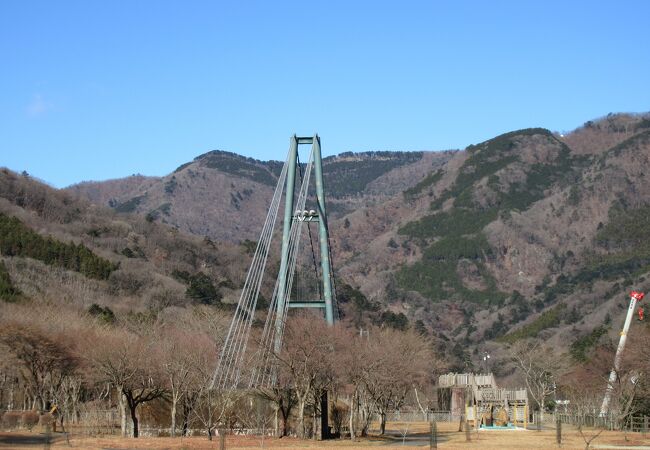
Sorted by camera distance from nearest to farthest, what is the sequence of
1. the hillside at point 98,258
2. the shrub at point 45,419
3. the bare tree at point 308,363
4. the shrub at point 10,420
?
the bare tree at point 308,363, the shrub at point 10,420, the shrub at point 45,419, the hillside at point 98,258

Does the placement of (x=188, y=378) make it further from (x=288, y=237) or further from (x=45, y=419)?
(x=288, y=237)

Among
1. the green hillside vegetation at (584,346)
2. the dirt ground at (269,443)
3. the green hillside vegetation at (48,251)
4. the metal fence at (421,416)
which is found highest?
the green hillside vegetation at (48,251)

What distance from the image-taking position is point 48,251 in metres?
127

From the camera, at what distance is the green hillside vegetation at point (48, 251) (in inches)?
4935

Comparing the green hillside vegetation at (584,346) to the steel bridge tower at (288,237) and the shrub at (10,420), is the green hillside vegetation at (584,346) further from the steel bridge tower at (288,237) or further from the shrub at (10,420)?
the shrub at (10,420)

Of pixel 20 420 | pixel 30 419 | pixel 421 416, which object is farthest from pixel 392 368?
pixel 421 416

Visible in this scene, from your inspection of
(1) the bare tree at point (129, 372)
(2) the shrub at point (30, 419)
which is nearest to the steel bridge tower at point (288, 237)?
(1) the bare tree at point (129, 372)

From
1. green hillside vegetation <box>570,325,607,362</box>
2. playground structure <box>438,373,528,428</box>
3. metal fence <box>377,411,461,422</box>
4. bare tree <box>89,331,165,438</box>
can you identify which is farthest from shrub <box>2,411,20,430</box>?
green hillside vegetation <box>570,325,607,362</box>

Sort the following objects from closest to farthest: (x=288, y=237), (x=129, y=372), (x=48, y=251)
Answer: (x=129, y=372) < (x=288, y=237) < (x=48, y=251)

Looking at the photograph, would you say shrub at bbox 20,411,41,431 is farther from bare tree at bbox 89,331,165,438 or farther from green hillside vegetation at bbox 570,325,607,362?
green hillside vegetation at bbox 570,325,607,362

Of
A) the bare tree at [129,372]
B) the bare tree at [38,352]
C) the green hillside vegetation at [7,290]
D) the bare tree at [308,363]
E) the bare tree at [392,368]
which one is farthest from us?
the green hillside vegetation at [7,290]

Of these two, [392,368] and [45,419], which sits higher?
[392,368]

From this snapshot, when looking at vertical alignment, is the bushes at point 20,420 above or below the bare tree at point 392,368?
below

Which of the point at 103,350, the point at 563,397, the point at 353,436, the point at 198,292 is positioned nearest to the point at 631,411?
the point at 353,436
